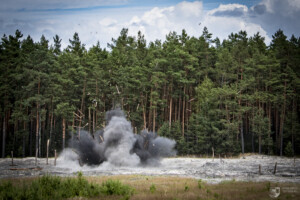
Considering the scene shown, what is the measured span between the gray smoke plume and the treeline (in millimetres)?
11561

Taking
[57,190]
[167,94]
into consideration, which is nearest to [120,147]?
[57,190]

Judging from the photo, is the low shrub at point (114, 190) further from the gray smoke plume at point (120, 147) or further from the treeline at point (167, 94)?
the treeline at point (167, 94)

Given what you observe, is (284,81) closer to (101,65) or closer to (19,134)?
(101,65)

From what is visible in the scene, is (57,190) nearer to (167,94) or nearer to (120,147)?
(120,147)

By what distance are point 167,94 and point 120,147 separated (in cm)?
2998

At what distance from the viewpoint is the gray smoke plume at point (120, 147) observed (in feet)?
136

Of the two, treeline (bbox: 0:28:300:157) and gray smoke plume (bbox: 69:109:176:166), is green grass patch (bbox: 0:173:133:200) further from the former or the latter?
treeline (bbox: 0:28:300:157)

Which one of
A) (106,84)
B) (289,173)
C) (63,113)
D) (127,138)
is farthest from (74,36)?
(289,173)

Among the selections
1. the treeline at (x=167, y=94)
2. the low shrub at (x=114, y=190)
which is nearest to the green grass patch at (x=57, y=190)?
the low shrub at (x=114, y=190)

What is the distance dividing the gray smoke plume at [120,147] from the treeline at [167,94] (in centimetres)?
1156

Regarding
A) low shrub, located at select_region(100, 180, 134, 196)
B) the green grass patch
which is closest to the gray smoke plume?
the green grass patch

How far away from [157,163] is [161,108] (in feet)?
91.6

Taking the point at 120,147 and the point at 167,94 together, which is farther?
the point at 167,94

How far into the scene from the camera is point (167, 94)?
226 feet
